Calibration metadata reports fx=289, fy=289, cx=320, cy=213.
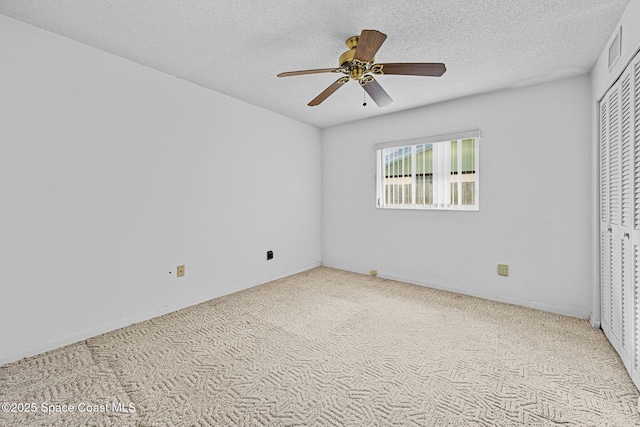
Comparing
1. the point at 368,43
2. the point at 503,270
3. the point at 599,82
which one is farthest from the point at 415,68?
the point at 503,270

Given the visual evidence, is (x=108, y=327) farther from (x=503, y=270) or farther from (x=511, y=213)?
(x=511, y=213)

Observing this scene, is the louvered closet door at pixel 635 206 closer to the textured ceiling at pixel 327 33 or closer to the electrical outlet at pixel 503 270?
the textured ceiling at pixel 327 33

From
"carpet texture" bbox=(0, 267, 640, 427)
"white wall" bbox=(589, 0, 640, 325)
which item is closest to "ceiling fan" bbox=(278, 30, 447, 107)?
"white wall" bbox=(589, 0, 640, 325)

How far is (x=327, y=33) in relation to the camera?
202 centimetres

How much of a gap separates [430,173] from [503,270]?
135cm

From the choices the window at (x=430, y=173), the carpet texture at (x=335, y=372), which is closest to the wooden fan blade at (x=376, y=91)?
the window at (x=430, y=173)

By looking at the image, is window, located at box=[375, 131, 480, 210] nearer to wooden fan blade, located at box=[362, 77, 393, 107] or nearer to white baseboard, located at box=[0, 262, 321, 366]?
wooden fan blade, located at box=[362, 77, 393, 107]

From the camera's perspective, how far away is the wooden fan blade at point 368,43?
156cm

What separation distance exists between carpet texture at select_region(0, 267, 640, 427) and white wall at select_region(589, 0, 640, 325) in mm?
449

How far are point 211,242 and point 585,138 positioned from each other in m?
3.76

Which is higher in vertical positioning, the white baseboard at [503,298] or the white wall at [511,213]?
the white wall at [511,213]

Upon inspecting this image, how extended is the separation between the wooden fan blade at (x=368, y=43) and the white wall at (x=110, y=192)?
1965 millimetres

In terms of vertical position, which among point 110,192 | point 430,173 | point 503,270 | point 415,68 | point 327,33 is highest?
point 327,33

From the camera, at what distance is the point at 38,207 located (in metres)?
2.02
